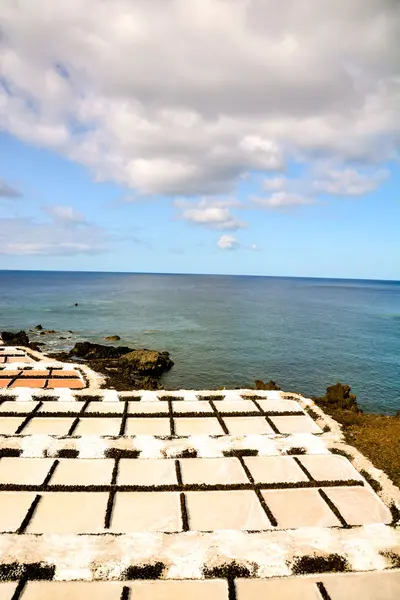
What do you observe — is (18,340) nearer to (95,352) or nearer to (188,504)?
(95,352)

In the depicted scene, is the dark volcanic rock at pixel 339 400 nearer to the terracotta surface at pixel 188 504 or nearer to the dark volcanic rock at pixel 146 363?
the terracotta surface at pixel 188 504

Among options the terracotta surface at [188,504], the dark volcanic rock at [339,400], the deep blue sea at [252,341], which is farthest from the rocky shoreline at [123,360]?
the terracotta surface at [188,504]

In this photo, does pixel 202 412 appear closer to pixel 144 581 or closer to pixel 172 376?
pixel 144 581

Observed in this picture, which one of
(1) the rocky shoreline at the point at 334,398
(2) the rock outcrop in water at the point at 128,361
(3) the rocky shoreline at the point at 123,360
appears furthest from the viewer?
(2) the rock outcrop in water at the point at 128,361

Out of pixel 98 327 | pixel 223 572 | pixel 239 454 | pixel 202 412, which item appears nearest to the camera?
pixel 223 572

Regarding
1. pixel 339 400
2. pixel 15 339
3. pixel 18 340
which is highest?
pixel 339 400

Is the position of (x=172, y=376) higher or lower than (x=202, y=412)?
lower

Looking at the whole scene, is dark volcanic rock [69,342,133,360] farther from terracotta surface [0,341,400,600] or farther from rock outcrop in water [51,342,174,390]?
terracotta surface [0,341,400,600]

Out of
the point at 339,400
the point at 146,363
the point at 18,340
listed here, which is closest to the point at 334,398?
the point at 339,400

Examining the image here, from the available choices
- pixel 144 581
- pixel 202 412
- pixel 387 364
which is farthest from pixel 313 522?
pixel 387 364

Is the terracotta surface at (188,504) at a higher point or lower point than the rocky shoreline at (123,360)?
higher

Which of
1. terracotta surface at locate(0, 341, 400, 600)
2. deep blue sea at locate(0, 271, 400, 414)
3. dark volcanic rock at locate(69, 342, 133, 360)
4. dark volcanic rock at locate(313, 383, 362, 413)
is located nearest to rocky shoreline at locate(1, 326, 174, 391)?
dark volcanic rock at locate(69, 342, 133, 360)
